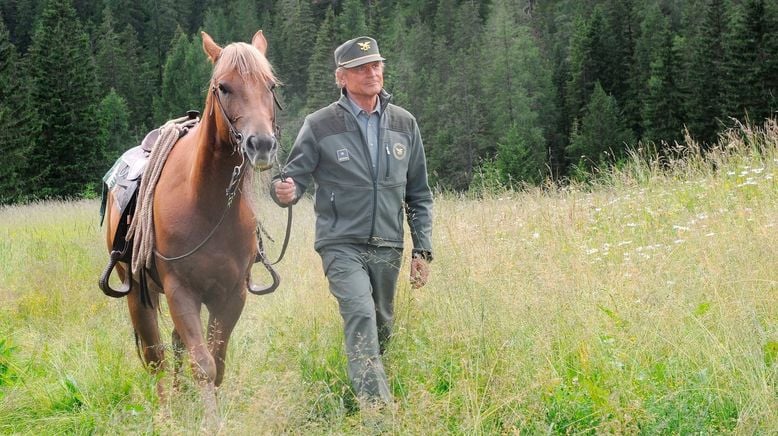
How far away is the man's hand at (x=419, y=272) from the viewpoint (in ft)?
16.1

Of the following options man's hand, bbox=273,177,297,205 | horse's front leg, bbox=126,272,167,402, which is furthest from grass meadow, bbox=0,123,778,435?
man's hand, bbox=273,177,297,205

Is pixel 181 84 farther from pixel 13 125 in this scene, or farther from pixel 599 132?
pixel 599 132

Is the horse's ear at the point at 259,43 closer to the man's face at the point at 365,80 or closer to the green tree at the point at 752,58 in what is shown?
the man's face at the point at 365,80

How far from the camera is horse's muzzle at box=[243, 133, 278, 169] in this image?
386 cm

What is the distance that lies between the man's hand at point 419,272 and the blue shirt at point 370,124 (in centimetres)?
67

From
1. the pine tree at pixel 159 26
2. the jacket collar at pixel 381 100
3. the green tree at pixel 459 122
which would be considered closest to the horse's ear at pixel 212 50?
the jacket collar at pixel 381 100

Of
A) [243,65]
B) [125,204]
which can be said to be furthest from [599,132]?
[243,65]

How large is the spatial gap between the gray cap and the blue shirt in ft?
0.73

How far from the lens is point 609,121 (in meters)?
60.2

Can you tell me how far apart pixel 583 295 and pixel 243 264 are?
223 centimetres

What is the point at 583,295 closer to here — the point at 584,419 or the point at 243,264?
the point at 584,419

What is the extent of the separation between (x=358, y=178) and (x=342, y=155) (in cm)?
16

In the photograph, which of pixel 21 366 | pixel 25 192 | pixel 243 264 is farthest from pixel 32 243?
pixel 25 192

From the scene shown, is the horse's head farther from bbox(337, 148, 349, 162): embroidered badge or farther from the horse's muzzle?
bbox(337, 148, 349, 162): embroidered badge
